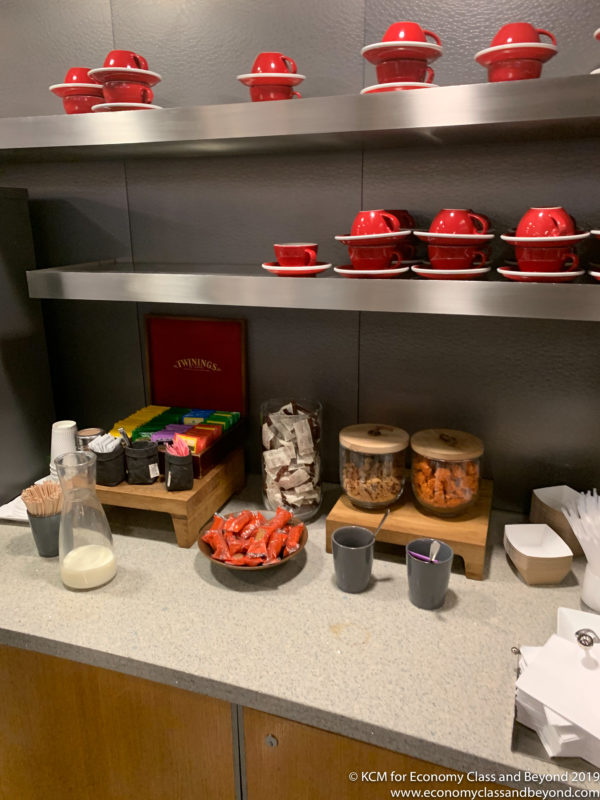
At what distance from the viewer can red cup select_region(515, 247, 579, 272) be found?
1.02 metres

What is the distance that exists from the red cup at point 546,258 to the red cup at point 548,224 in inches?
1.0

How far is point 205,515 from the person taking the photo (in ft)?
4.60

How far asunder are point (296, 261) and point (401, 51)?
0.41 meters

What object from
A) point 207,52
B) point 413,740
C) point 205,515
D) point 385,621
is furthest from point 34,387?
point 413,740

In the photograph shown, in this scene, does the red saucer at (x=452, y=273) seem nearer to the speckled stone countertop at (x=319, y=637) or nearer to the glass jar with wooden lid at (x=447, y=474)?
the glass jar with wooden lid at (x=447, y=474)

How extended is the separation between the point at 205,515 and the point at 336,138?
0.88 metres

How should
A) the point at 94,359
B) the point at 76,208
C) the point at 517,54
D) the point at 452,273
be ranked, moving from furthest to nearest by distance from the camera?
1. the point at 94,359
2. the point at 76,208
3. the point at 452,273
4. the point at 517,54

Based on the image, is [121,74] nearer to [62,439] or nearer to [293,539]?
[62,439]

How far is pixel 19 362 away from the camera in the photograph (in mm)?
1541

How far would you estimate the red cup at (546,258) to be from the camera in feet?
3.35

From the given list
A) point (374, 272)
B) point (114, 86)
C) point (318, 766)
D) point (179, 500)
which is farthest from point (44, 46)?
point (318, 766)

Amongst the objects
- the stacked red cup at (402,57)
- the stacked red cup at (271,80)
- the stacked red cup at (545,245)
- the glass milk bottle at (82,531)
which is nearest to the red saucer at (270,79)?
the stacked red cup at (271,80)

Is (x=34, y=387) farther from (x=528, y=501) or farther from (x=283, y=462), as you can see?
(x=528, y=501)

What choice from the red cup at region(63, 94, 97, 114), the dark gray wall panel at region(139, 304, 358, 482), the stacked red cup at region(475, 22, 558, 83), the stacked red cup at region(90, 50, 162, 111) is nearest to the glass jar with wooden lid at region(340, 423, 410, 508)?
the dark gray wall panel at region(139, 304, 358, 482)
